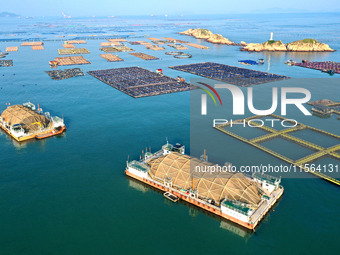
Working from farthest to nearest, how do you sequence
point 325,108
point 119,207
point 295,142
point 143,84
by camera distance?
point 143,84, point 325,108, point 295,142, point 119,207

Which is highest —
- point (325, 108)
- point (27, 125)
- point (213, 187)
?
point (27, 125)

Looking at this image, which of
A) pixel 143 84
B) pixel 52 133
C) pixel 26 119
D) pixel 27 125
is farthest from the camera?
pixel 143 84

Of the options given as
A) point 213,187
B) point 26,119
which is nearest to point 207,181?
point 213,187

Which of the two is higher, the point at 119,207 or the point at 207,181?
the point at 207,181

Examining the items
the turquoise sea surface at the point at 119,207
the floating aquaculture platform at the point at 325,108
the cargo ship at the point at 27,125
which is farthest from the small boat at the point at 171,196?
the floating aquaculture platform at the point at 325,108

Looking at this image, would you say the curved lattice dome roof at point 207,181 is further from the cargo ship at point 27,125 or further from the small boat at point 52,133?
the cargo ship at point 27,125

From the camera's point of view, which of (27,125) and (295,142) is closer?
(295,142)

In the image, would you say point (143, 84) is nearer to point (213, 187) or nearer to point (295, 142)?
point (295, 142)

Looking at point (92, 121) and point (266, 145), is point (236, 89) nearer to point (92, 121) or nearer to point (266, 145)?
point (266, 145)
